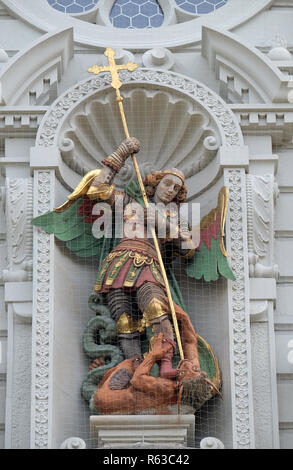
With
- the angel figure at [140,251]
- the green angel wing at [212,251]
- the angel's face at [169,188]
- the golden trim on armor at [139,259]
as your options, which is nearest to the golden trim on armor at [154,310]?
the angel figure at [140,251]

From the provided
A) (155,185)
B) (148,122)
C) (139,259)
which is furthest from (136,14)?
(139,259)

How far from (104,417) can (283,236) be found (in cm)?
181

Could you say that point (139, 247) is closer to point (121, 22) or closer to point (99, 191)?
point (99, 191)

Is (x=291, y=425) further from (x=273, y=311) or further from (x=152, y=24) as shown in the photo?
(x=152, y=24)

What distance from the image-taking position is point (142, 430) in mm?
9828

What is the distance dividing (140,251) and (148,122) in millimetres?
1094

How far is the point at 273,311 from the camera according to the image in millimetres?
10383

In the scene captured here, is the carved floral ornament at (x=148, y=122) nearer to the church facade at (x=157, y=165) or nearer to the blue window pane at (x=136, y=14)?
the church facade at (x=157, y=165)

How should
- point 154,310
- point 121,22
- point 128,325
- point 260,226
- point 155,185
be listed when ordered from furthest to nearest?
Answer: point 121,22 < point 155,185 < point 260,226 < point 128,325 < point 154,310

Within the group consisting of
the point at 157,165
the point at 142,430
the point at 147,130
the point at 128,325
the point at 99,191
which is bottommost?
the point at 142,430

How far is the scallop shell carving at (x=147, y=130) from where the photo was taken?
10.9m

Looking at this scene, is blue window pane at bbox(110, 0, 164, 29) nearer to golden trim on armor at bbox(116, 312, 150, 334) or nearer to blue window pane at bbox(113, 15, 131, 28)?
blue window pane at bbox(113, 15, 131, 28)

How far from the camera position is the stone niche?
396 inches
